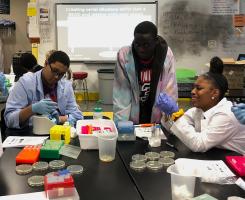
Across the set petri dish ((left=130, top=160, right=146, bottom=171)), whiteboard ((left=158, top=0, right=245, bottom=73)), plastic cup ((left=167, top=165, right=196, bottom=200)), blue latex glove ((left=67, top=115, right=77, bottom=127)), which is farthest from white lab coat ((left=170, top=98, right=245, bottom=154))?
whiteboard ((left=158, top=0, right=245, bottom=73))

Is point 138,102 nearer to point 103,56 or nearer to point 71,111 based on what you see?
point 71,111

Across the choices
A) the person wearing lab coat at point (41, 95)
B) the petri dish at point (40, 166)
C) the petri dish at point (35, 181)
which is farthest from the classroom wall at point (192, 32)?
the petri dish at point (35, 181)

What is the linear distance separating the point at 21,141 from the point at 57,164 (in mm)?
460

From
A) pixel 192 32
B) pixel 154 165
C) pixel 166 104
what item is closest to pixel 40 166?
pixel 154 165

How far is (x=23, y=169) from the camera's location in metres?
1.55

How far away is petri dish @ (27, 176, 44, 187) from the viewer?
4.59ft

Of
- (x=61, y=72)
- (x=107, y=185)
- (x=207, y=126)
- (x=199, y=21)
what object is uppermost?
(x=199, y=21)

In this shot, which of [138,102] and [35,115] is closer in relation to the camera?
[35,115]

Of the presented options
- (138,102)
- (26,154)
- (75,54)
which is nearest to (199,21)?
(75,54)

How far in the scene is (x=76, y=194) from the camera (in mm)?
1289

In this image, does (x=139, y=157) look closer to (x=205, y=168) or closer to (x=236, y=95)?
(x=205, y=168)

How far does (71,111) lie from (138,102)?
0.53 metres

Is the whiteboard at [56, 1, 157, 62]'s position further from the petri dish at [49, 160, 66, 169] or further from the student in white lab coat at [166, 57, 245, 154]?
the petri dish at [49, 160, 66, 169]

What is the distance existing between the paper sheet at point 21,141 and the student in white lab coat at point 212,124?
81 centimetres
